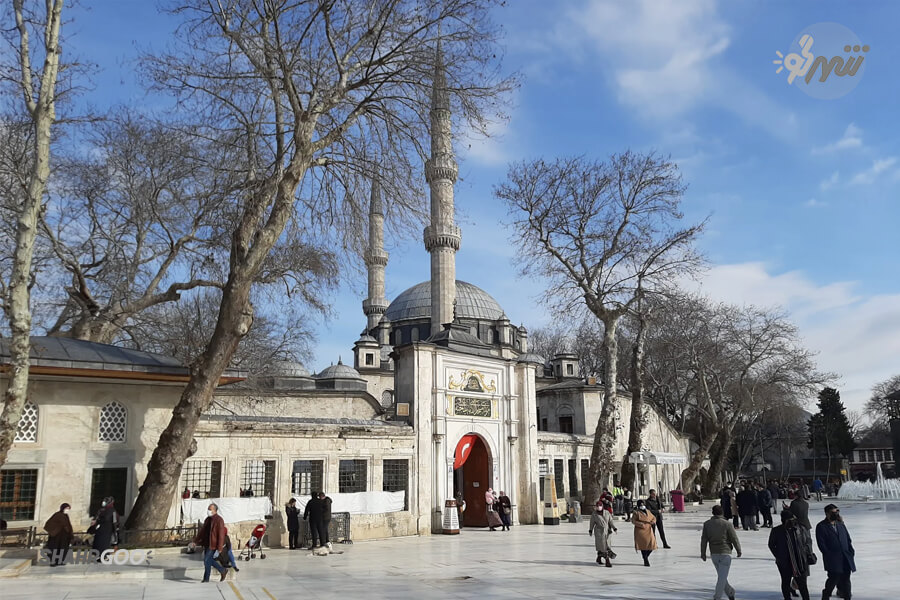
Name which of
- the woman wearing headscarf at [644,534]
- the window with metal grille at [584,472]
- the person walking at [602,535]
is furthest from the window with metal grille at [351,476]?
the window with metal grille at [584,472]

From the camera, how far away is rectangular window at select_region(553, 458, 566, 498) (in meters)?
24.9

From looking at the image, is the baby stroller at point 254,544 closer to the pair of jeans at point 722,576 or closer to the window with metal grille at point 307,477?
the window with metal grille at point 307,477

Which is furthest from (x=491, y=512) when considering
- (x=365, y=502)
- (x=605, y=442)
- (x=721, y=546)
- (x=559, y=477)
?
(x=721, y=546)

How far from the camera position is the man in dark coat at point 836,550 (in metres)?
7.62

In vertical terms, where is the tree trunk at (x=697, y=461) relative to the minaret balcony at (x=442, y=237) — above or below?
below

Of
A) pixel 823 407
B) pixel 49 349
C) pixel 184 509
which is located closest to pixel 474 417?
pixel 184 509

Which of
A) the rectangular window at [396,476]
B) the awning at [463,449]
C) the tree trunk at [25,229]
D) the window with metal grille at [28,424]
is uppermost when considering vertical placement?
the tree trunk at [25,229]

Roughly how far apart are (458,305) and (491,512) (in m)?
34.6

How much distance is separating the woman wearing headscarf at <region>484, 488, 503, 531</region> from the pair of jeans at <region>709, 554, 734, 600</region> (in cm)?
1094

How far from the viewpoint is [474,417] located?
19969 mm

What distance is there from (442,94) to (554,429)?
22081 mm

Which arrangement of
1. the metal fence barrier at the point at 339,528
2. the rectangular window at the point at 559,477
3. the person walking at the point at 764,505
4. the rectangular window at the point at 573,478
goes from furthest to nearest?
the rectangular window at the point at 573,478, the rectangular window at the point at 559,477, the person walking at the point at 764,505, the metal fence barrier at the point at 339,528

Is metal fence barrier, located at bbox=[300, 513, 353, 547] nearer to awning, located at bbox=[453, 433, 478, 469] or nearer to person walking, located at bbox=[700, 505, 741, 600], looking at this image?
awning, located at bbox=[453, 433, 478, 469]

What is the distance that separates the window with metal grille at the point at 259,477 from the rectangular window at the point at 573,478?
13623 millimetres
